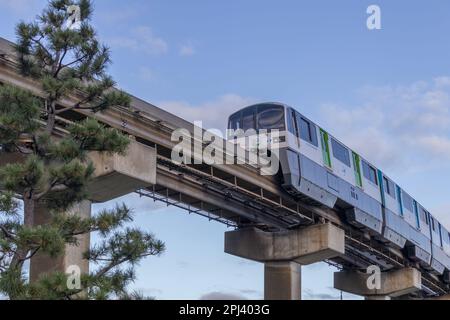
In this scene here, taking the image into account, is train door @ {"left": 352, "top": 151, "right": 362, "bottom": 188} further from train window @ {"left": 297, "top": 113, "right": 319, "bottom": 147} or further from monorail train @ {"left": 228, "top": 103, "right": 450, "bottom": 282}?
train window @ {"left": 297, "top": 113, "right": 319, "bottom": 147}

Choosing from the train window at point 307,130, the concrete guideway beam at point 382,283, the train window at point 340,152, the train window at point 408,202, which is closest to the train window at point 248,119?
the train window at point 307,130

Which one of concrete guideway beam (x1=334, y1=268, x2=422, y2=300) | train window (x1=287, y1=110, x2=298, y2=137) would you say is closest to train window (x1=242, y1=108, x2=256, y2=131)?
train window (x1=287, y1=110, x2=298, y2=137)

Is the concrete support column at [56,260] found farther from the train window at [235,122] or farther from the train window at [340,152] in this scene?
the train window at [340,152]

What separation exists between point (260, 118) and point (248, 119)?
1060 mm

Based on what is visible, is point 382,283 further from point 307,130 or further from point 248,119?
point 248,119

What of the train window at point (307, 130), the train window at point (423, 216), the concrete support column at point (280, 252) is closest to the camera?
the train window at point (307, 130)

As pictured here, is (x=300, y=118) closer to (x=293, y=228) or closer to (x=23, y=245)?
(x=293, y=228)

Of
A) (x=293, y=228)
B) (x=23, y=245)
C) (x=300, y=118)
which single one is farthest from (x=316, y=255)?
(x=23, y=245)

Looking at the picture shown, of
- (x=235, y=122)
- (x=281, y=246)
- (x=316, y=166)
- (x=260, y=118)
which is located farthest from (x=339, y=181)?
(x=281, y=246)

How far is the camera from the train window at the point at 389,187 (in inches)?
1777

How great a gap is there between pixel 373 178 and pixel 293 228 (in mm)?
5097

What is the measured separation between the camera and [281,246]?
42.2 meters

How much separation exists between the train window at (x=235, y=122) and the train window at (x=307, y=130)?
3.19 meters

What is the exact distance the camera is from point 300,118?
3556 cm
